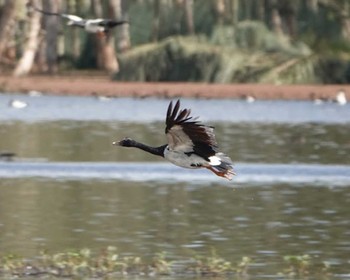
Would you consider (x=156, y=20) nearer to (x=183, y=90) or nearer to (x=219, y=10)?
(x=219, y=10)

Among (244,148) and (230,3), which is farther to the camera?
(230,3)

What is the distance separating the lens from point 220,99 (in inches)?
1825

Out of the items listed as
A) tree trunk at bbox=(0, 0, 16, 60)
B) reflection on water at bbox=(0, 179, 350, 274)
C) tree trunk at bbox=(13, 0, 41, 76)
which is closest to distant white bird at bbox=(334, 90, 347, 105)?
tree trunk at bbox=(13, 0, 41, 76)

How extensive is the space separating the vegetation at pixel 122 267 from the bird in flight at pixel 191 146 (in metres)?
0.81

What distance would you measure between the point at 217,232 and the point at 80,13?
4520 centimetres

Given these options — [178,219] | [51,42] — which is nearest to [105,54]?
[51,42]

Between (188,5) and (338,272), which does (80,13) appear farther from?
(338,272)

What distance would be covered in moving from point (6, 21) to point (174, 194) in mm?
32960

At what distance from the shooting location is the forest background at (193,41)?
47188 millimetres

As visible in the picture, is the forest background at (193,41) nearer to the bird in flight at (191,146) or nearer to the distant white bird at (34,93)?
the distant white bird at (34,93)

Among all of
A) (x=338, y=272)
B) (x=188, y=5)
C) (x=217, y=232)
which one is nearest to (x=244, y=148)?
(x=217, y=232)

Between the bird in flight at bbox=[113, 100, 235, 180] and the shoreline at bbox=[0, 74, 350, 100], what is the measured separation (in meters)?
32.1

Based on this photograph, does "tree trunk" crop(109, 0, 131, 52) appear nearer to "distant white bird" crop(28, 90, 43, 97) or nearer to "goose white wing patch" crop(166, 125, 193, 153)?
"distant white bird" crop(28, 90, 43, 97)

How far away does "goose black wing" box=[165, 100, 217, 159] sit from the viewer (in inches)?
513
